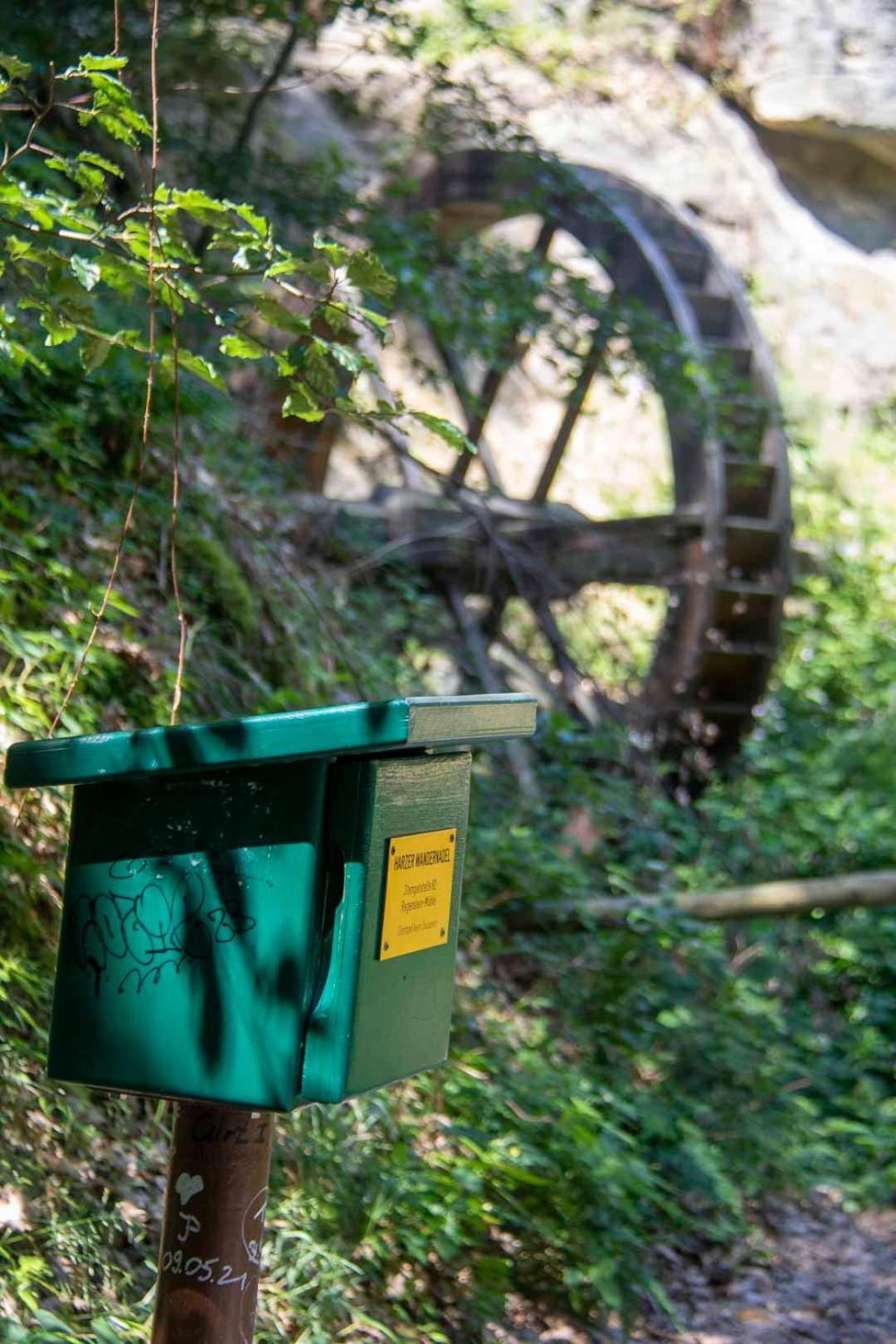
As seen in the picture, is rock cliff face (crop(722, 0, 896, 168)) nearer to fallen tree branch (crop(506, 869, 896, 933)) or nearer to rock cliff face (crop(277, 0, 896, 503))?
rock cliff face (crop(277, 0, 896, 503))

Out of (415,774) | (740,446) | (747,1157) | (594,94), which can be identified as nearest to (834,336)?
(594,94)

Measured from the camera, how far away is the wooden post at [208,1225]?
1821 mm

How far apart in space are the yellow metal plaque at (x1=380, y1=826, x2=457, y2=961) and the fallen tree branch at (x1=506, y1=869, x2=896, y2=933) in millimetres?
2714

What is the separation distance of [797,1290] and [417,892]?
2.97 m

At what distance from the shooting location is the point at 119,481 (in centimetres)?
396

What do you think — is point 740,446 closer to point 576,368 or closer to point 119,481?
point 576,368

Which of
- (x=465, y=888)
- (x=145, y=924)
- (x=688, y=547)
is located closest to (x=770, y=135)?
(x=688, y=547)

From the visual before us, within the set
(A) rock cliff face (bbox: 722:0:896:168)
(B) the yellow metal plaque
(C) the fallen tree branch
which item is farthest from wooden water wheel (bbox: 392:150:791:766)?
(A) rock cliff face (bbox: 722:0:896:168)

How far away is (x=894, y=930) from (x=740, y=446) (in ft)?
7.51

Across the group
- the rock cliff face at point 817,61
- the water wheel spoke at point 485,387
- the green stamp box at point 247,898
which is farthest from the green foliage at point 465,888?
the rock cliff face at point 817,61

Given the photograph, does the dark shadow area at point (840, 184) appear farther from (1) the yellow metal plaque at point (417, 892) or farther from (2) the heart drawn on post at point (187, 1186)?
(2) the heart drawn on post at point (187, 1186)

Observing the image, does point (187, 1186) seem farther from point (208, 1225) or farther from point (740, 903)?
point (740, 903)

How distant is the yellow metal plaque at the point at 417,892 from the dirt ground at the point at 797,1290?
2279mm

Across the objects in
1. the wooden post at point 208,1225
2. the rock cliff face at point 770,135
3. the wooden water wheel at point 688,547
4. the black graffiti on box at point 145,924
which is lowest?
the wooden post at point 208,1225
